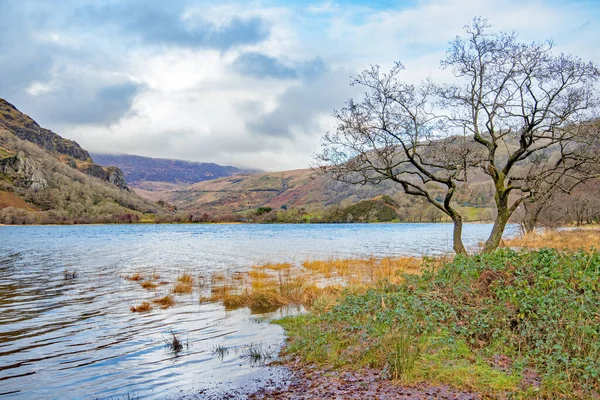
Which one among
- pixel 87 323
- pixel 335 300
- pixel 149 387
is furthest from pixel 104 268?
pixel 149 387

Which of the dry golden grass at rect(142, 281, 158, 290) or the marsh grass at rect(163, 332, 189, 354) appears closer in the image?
the marsh grass at rect(163, 332, 189, 354)

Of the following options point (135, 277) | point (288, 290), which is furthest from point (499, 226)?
point (135, 277)

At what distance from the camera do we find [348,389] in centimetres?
792

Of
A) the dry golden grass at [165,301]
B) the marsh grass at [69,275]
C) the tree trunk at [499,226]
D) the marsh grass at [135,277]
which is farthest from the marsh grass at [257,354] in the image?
the marsh grass at [69,275]

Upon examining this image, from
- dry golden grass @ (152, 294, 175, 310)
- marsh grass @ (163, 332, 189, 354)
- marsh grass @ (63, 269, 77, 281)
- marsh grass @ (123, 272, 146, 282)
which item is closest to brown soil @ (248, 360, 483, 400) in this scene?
marsh grass @ (163, 332, 189, 354)

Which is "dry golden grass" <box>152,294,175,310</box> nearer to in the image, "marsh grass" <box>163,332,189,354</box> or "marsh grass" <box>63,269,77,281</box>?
"marsh grass" <box>163,332,189,354</box>

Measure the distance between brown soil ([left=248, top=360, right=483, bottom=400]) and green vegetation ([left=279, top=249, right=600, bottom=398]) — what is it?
0.99 feet

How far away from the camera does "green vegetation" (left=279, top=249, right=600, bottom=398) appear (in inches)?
300

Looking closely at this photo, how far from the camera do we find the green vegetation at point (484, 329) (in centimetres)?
762

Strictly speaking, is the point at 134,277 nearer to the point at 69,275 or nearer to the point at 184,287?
the point at 69,275

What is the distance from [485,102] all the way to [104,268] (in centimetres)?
3075

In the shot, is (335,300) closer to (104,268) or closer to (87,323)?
(87,323)

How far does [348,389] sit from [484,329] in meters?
3.97

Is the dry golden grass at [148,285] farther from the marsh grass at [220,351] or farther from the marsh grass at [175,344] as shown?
the marsh grass at [220,351]
